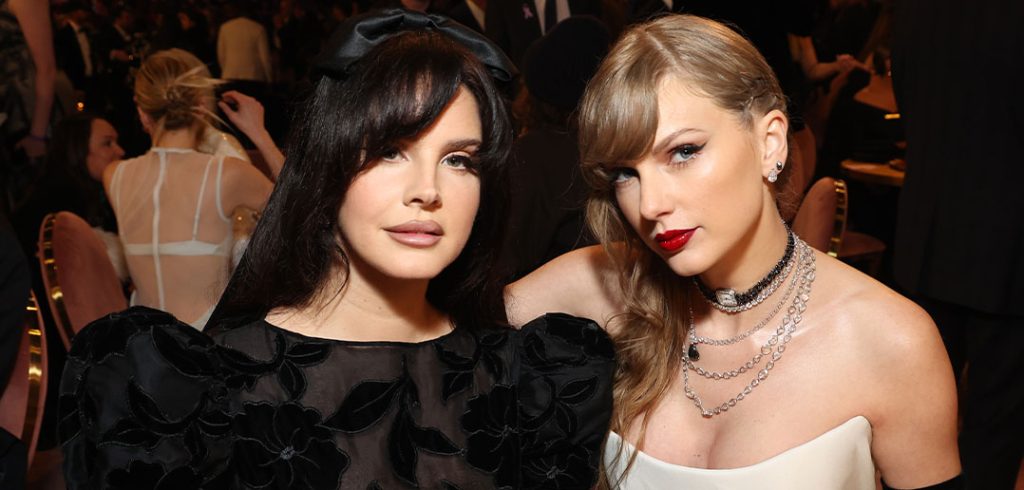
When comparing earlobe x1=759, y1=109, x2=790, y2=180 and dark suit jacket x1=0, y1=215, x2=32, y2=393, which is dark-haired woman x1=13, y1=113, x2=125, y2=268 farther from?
earlobe x1=759, y1=109, x2=790, y2=180

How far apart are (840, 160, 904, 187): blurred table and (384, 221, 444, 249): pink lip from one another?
3362 mm

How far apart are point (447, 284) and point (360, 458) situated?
0.33 metres

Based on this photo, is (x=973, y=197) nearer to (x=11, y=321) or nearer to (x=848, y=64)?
(x=11, y=321)

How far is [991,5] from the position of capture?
2.63m

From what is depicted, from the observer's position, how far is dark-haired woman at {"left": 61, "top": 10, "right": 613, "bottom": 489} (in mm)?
1311

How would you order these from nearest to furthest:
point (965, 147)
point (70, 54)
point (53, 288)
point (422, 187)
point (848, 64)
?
1. point (422, 187)
2. point (53, 288)
3. point (965, 147)
4. point (848, 64)
5. point (70, 54)

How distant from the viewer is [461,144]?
4.54 ft

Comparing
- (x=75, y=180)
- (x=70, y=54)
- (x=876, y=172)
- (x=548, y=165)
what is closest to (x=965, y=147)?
(x=548, y=165)

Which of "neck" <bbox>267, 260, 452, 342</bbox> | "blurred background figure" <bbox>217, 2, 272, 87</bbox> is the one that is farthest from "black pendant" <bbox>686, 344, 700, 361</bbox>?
"blurred background figure" <bbox>217, 2, 272, 87</bbox>

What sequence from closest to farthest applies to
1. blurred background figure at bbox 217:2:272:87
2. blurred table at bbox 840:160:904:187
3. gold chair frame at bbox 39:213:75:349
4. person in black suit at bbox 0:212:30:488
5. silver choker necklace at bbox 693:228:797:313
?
silver choker necklace at bbox 693:228:797:313 < person in black suit at bbox 0:212:30:488 < gold chair frame at bbox 39:213:75:349 < blurred table at bbox 840:160:904:187 < blurred background figure at bbox 217:2:272:87

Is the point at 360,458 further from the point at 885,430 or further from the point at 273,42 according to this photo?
the point at 273,42

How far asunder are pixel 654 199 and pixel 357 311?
46cm

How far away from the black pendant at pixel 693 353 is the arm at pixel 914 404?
0.94 feet

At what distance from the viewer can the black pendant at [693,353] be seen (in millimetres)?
1701
